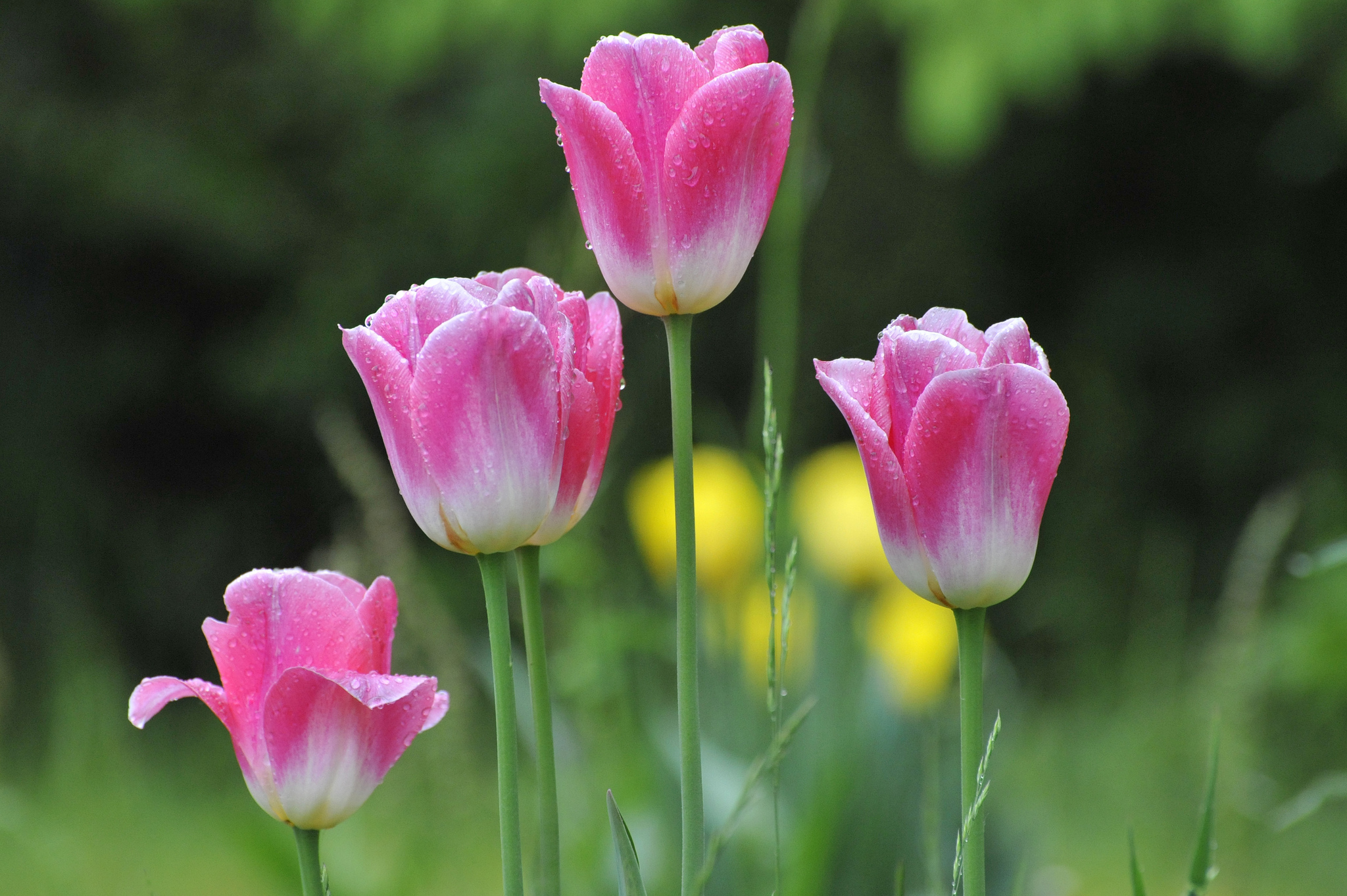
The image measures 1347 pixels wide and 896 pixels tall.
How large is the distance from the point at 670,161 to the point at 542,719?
200 mm

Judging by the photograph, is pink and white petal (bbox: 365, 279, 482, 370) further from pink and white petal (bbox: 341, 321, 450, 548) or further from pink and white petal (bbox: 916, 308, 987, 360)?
pink and white petal (bbox: 916, 308, 987, 360)

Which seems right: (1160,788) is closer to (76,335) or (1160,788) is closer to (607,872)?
(607,872)

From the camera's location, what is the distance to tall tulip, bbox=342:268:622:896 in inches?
15.4

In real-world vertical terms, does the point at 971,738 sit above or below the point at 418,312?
below

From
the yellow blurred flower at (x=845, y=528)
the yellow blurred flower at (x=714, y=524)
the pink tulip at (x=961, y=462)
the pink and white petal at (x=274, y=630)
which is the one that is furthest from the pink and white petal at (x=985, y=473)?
the yellow blurred flower at (x=845, y=528)

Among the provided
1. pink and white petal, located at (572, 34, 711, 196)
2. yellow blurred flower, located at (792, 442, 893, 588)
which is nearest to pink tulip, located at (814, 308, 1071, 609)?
pink and white petal, located at (572, 34, 711, 196)

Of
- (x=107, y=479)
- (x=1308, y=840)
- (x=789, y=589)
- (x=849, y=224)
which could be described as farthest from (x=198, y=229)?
(x=789, y=589)

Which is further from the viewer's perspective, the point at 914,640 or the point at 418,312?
the point at 914,640

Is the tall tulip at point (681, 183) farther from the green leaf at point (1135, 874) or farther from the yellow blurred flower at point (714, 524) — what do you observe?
the yellow blurred flower at point (714, 524)

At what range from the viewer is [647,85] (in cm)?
43

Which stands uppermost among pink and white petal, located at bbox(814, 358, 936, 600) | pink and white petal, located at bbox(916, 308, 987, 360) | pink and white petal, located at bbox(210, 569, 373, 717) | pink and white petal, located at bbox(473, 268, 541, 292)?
pink and white petal, located at bbox(473, 268, 541, 292)

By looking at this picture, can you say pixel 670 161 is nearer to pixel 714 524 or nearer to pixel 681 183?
pixel 681 183

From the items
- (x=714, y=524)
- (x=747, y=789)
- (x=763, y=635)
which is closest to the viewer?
(x=747, y=789)

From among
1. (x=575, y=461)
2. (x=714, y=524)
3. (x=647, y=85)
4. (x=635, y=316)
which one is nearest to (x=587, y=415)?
(x=575, y=461)
